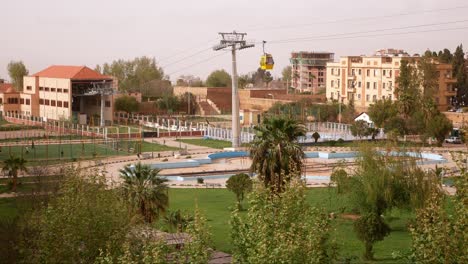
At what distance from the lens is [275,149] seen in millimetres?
26469

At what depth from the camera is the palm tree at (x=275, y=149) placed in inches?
1039

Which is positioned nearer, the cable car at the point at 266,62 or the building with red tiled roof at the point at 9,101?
the cable car at the point at 266,62

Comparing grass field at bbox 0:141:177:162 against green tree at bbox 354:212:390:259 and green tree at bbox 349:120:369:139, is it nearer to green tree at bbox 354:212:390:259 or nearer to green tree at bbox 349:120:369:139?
green tree at bbox 349:120:369:139

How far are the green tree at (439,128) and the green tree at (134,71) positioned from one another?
61.4 metres

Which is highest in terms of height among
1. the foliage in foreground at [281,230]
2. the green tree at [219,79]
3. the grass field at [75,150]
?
the green tree at [219,79]

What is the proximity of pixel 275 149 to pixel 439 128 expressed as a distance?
2990 centimetres

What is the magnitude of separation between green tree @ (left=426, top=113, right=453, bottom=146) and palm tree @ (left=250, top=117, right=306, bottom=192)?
28.7 metres

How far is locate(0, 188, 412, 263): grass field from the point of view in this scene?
2398cm

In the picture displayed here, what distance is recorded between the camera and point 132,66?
116 m

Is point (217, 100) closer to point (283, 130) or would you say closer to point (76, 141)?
point (76, 141)

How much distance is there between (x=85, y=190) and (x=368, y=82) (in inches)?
2482

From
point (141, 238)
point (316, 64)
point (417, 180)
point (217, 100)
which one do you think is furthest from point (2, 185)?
point (316, 64)

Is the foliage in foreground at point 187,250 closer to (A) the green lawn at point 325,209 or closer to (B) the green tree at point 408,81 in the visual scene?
(A) the green lawn at point 325,209

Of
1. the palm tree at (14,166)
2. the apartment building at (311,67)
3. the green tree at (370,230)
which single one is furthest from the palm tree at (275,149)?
the apartment building at (311,67)
